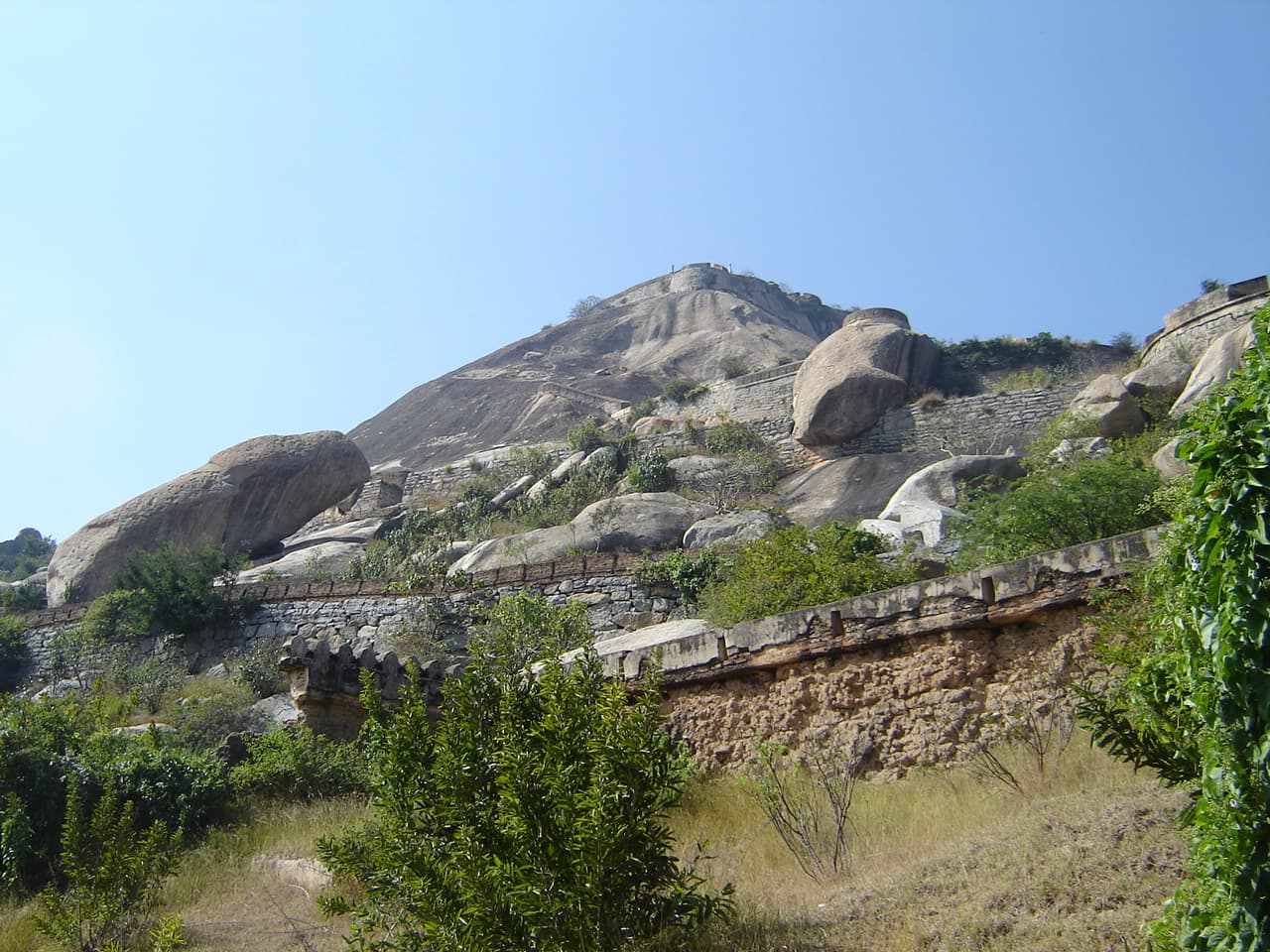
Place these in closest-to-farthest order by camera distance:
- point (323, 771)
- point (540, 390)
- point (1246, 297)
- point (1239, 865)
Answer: point (1239, 865) < point (323, 771) < point (1246, 297) < point (540, 390)

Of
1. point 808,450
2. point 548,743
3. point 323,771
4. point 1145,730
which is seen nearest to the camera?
point 1145,730

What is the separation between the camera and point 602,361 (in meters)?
55.5

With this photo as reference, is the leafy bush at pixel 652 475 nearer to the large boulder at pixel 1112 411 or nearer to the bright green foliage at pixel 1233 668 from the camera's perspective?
the large boulder at pixel 1112 411

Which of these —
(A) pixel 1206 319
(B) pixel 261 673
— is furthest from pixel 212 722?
(A) pixel 1206 319

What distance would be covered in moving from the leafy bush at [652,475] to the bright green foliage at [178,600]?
328 inches

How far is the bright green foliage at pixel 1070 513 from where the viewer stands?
11.2 metres

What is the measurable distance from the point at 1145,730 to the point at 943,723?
116 inches

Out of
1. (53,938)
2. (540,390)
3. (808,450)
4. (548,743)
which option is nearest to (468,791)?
(548,743)

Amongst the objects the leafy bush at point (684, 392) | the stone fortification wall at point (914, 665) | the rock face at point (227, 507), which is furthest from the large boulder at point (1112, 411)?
the rock face at point (227, 507)

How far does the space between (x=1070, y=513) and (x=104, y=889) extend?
9.16 meters

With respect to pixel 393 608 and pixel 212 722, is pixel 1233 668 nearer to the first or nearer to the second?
pixel 212 722

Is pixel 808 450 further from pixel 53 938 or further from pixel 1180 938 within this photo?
pixel 1180 938

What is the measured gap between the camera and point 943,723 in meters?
6.79

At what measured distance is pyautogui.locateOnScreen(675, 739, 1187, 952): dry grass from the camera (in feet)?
13.6
